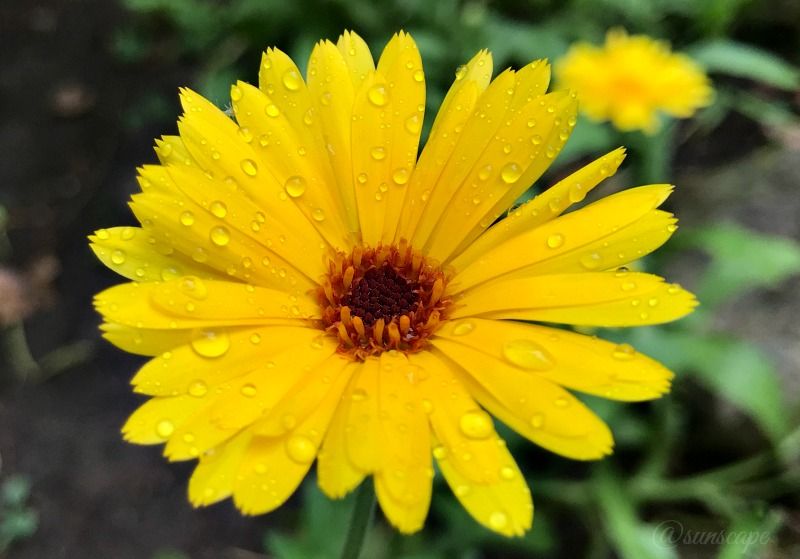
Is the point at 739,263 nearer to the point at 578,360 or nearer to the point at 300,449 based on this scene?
the point at 578,360

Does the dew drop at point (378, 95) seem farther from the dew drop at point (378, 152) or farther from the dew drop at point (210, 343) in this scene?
the dew drop at point (210, 343)

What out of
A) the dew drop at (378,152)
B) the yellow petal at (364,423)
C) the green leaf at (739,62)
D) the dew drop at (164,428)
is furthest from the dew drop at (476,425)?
the green leaf at (739,62)

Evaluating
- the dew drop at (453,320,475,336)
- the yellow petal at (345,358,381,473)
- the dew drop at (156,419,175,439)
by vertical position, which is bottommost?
the dew drop at (453,320,475,336)

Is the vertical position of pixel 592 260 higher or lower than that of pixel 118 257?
lower

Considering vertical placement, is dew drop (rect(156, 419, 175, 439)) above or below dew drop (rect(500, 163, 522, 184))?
above

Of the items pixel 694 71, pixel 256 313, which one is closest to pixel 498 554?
pixel 256 313

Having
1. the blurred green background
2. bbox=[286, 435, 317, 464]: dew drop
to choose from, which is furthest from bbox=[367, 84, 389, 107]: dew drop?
the blurred green background

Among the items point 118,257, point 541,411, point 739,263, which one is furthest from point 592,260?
point 739,263

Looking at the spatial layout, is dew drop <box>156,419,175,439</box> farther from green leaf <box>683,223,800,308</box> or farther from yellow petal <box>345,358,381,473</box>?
green leaf <box>683,223,800,308</box>
